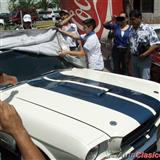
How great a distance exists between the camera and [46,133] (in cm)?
319

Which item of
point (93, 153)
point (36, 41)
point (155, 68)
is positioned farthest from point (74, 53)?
point (93, 153)

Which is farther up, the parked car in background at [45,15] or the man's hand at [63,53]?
the man's hand at [63,53]

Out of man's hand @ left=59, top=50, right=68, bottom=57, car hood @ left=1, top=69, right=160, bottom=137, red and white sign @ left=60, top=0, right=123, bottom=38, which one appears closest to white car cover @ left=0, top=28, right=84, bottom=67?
man's hand @ left=59, top=50, right=68, bottom=57

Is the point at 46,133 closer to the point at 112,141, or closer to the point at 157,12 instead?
the point at 112,141

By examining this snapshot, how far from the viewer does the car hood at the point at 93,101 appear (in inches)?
129

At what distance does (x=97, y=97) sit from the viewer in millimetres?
3787

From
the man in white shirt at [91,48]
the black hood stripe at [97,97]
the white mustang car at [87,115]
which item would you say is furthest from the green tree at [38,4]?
the white mustang car at [87,115]

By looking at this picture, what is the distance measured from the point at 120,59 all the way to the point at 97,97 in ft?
12.2

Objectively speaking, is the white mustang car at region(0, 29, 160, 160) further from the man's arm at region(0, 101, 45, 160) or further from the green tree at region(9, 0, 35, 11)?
the green tree at region(9, 0, 35, 11)

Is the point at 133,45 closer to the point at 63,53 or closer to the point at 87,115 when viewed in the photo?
the point at 63,53

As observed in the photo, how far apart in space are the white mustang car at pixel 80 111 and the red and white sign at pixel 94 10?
12.7ft

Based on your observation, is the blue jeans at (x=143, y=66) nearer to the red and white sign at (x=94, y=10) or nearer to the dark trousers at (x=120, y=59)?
the dark trousers at (x=120, y=59)

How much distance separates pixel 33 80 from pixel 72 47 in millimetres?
2528

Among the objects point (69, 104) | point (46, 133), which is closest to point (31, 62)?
point (69, 104)
